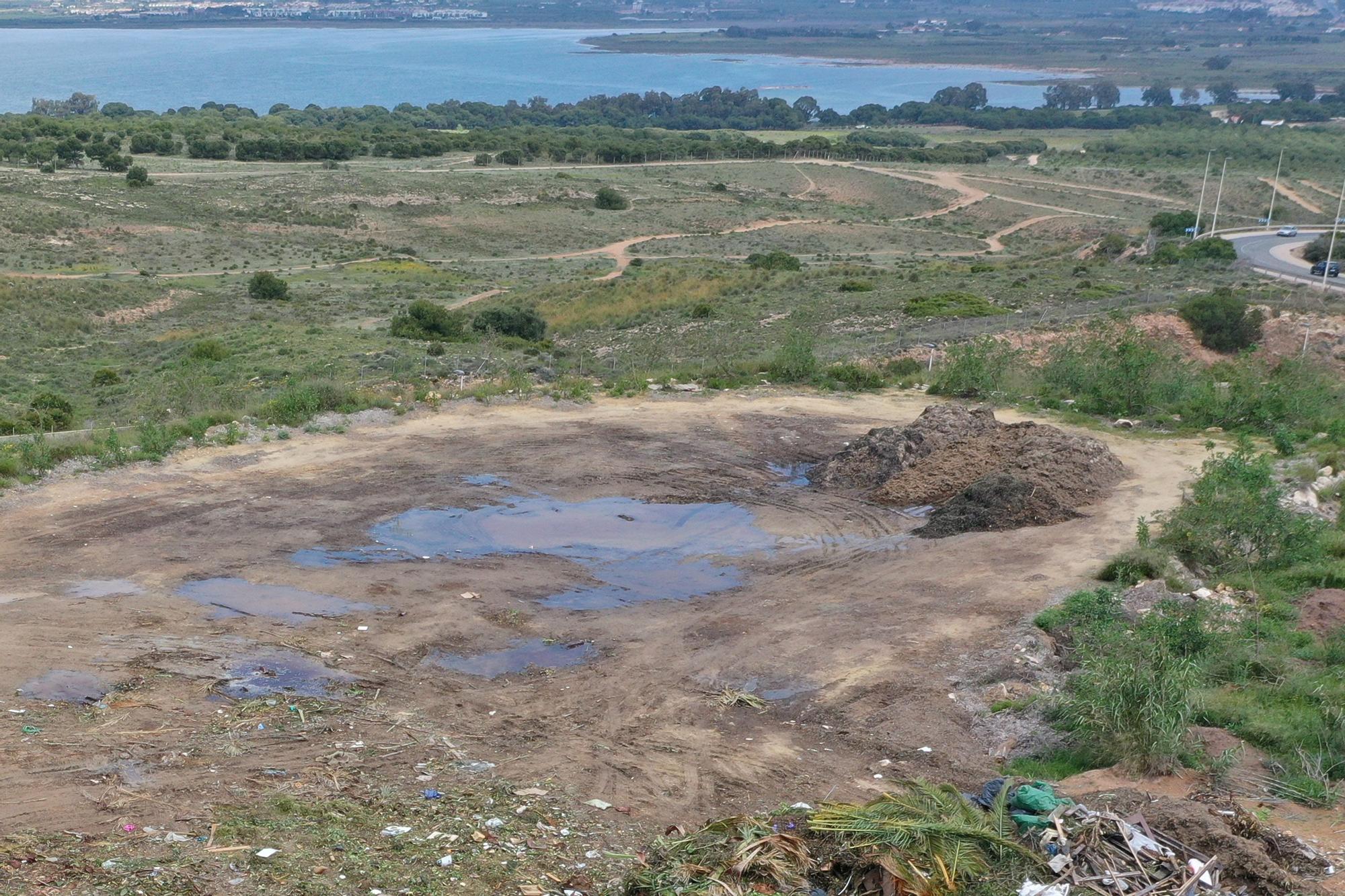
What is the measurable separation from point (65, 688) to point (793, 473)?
12099 mm

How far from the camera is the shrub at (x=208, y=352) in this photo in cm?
3253

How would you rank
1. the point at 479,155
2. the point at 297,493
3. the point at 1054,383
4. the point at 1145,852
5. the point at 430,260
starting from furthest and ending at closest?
the point at 479,155
the point at 430,260
the point at 1054,383
the point at 297,493
the point at 1145,852

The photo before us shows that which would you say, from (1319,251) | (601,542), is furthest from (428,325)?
(1319,251)

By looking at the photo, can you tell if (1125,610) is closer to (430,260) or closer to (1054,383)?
(1054,383)

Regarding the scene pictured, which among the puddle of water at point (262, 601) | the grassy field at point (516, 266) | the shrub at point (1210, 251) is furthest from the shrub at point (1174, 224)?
the puddle of water at point (262, 601)

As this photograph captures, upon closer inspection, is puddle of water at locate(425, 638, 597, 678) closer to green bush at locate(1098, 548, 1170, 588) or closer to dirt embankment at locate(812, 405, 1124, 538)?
dirt embankment at locate(812, 405, 1124, 538)

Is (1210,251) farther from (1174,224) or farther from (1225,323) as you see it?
(1225,323)

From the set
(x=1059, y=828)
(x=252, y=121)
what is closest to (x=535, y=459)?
(x=1059, y=828)

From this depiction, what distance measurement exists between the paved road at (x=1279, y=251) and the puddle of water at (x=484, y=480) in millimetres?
37021

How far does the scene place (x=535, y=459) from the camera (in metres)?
20.4

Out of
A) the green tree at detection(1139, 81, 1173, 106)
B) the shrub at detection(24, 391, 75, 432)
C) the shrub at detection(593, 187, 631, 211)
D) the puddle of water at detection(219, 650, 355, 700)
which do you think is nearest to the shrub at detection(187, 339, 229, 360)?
the shrub at detection(24, 391, 75, 432)

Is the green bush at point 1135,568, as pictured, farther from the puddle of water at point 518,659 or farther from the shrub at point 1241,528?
the puddle of water at point 518,659

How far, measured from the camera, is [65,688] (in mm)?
11625

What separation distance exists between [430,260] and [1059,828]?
53.8 meters
